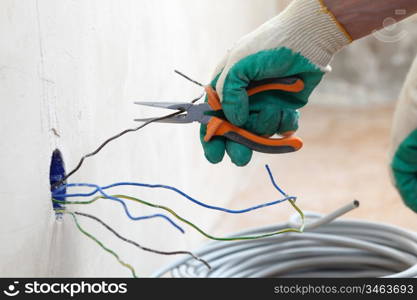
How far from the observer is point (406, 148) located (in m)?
0.92

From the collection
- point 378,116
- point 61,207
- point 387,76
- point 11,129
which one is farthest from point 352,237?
point 387,76

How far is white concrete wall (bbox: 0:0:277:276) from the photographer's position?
3.41 feet

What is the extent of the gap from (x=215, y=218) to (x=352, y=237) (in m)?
0.78

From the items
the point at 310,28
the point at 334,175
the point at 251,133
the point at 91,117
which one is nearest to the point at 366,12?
the point at 310,28

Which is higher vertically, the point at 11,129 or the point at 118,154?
the point at 118,154

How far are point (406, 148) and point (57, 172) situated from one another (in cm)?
61

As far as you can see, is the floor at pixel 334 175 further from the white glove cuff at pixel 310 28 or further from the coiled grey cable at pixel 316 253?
the white glove cuff at pixel 310 28

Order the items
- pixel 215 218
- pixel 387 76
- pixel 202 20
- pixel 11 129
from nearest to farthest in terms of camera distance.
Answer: pixel 11 129 < pixel 202 20 < pixel 215 218 < pixel 387 76

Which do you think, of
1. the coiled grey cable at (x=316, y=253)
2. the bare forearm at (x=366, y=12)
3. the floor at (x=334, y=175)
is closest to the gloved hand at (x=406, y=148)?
the bare forearm at (x=366, y=12)

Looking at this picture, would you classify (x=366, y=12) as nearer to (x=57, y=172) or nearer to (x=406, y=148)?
(x=406, y=148)

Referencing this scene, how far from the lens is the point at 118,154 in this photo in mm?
1446

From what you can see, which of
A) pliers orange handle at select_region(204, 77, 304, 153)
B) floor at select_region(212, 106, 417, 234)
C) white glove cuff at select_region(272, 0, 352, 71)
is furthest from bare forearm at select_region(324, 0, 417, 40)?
floor at select_region(212, 106, 417, 234)

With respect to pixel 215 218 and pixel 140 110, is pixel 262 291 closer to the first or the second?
pixel 140 110

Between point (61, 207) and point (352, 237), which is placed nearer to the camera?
point (61, 207)
